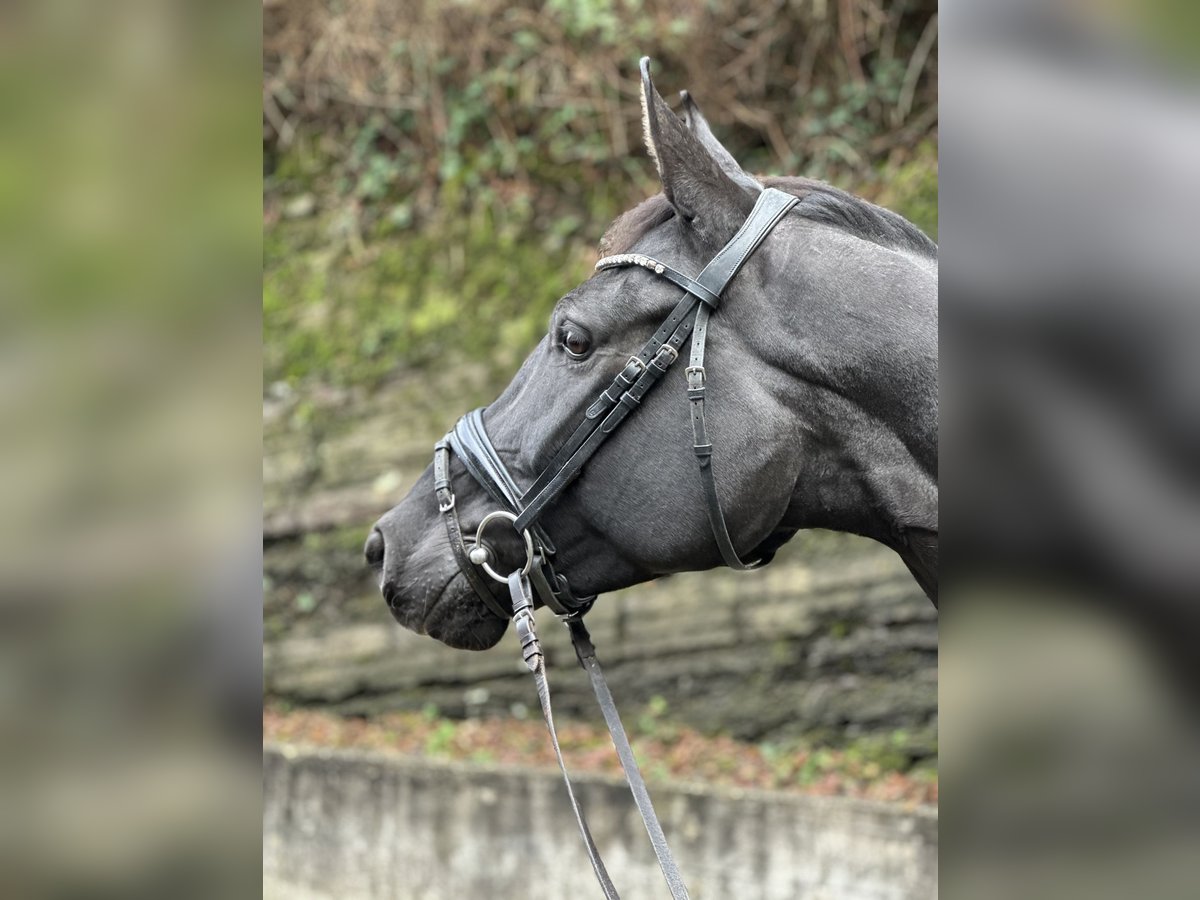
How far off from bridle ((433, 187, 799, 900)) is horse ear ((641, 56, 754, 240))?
5 cm

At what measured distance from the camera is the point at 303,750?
607 centimetres

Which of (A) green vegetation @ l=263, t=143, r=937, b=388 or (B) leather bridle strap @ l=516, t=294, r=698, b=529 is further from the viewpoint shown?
(A) green vegetation @ l=263, t=143, r=937, b=388

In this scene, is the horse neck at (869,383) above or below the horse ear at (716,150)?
below

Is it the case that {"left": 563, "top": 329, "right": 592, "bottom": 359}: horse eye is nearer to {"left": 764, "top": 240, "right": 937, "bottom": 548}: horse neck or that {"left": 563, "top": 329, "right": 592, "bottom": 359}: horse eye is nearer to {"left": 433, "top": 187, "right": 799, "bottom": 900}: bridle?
{"left": 433, "top": 187, "right": 799, "bottom": 900}: bridle

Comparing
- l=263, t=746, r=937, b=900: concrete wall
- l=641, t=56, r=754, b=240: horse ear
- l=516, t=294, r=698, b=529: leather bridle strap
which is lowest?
l=263, t=746, r=937, b=900: concrete wall

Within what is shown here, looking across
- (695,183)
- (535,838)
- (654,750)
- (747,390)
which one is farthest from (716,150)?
(654,750)

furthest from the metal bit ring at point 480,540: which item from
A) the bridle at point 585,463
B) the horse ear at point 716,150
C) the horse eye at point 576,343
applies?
the horse ear at point 716,150

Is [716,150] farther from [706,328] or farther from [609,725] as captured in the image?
[609,725]

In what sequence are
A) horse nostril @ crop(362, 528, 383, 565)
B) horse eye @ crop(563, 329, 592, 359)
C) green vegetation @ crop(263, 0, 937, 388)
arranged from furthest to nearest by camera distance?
green vegetation @ crop(263, 0, 937, 388) → horse nostril @ crop(362, 528, 383, 565) → horse eye @ crop(563, 329, 592, 359)

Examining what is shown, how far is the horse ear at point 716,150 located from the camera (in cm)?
246

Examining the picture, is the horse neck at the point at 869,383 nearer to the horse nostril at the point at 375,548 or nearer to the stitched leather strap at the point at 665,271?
the stitched leather strap at the point at 665,271

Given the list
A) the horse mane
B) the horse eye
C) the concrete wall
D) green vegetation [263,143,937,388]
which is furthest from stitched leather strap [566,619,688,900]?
green vegetation [263,143,937,388]

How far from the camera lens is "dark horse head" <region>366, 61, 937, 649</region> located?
225 cm

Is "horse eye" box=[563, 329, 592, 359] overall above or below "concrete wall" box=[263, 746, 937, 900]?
above
